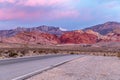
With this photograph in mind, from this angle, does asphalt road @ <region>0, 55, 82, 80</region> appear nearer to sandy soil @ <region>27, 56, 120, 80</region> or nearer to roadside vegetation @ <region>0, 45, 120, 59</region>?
Result: sandy soil @ <region>27, 56, 120, 80</region>

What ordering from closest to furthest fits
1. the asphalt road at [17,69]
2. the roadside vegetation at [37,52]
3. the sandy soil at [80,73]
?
1. the asphalt road at [17,69]
2. the sandy soil at [80,73]
3. the roadside vegetation at [37,52]

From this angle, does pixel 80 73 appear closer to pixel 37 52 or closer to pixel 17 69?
pixel 17 69

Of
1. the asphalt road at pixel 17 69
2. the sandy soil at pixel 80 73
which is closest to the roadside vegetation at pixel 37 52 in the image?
the asphalt road at pixel 17 69

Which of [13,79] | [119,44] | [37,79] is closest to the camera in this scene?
[13,79]

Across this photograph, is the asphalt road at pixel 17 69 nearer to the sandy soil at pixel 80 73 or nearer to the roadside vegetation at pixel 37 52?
the sandy soil at pixel 80 73

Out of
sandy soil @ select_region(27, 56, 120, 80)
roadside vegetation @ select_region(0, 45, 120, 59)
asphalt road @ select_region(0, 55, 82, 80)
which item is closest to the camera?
asphalt road @ select_region(0, 55, 82, 80)

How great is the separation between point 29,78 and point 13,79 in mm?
1902

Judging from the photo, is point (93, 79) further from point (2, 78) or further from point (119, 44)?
point (119, 44)

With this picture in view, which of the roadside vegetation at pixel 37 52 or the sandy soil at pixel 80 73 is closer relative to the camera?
the sandy soil at pixel 80 73

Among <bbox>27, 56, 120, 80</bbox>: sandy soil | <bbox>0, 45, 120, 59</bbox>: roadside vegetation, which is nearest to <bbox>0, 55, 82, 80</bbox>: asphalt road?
<bbox>27, 56, 120, 80</bbox>: sandy soil

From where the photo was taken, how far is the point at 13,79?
1806 cm

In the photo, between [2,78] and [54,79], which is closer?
[2,78]

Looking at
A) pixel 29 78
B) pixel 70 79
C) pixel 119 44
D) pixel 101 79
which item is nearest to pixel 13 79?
pixel 29 78

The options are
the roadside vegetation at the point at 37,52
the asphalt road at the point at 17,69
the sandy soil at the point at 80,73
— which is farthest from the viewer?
the roadside vegetation at the point at 37,52
